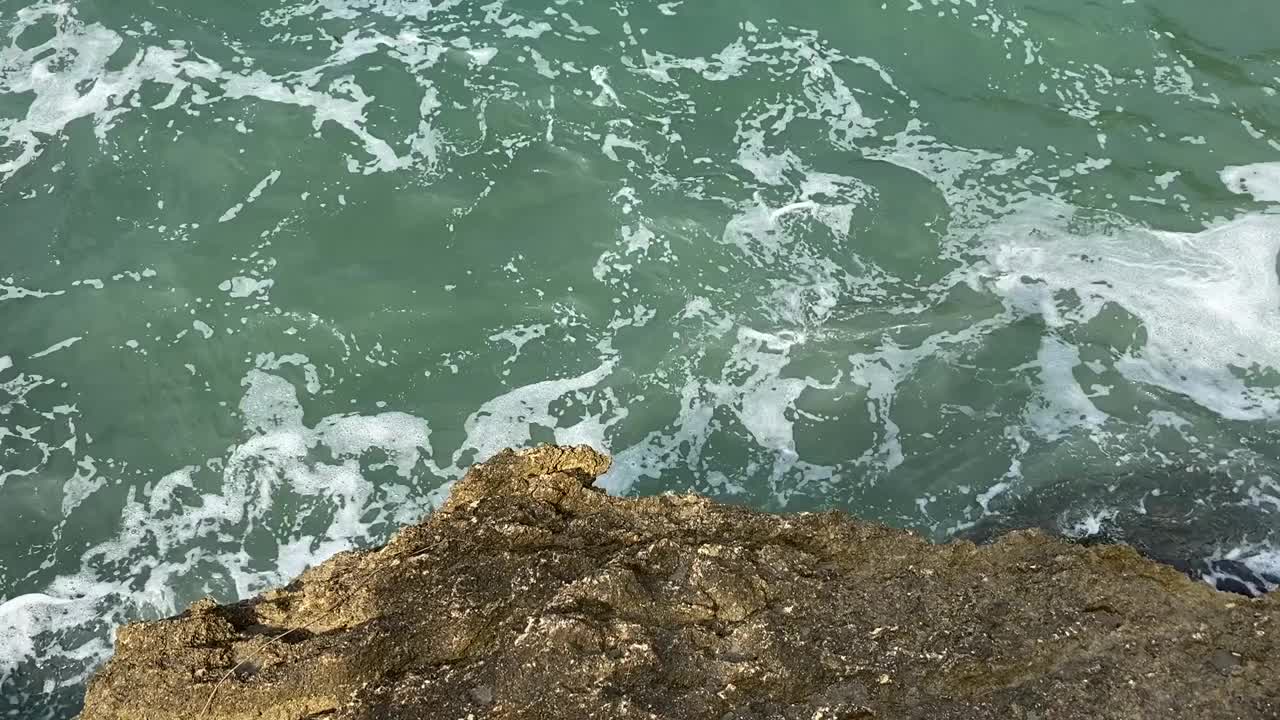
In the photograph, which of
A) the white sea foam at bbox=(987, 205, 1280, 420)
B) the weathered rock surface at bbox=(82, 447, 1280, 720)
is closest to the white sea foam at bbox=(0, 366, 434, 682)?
the weathered rock surface at bbox=(82, 447, 1280, 720)

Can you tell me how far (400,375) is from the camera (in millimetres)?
8461

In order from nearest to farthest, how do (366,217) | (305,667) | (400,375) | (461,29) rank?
(305,667) → (400,375) → (366,217) → (461,29)

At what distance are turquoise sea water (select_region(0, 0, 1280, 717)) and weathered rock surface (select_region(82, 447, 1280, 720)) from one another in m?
2.18

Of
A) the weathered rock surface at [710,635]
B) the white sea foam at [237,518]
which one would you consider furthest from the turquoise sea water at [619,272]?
the weathered rock surface at [710,635]

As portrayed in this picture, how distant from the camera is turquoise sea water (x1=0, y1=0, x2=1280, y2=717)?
24.7 ft

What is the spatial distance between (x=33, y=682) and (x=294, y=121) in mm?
6049

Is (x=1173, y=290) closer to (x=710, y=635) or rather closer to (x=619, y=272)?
(x=619, y=272)

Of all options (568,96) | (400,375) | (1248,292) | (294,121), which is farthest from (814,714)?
(294,121)

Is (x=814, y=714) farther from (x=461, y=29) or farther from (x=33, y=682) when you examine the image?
(x=461, y=29)

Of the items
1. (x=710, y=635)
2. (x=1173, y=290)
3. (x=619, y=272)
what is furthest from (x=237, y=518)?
(x=1173, y=290)

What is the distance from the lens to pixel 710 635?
4758mm

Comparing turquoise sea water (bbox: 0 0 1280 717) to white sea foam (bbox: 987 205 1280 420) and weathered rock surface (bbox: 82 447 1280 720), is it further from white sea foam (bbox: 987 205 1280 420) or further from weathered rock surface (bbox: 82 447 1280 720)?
weathered rock surface (bbox: 82 447 1280 720)

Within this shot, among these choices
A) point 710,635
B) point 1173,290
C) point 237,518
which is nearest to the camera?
point 710,635

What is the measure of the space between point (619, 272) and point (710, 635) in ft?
16.1
